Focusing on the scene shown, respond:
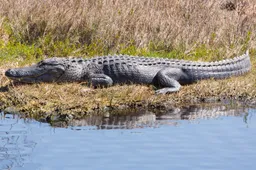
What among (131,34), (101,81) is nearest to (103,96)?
(101,81)

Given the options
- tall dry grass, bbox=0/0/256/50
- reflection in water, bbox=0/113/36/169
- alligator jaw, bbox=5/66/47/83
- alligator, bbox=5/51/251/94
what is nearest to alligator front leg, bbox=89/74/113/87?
alligator, bbox=5/51/251/94

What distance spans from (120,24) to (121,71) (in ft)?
8.33

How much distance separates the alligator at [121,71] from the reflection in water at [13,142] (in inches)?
A: 63.1

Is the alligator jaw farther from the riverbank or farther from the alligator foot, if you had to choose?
the alligator foot

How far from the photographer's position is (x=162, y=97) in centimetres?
940

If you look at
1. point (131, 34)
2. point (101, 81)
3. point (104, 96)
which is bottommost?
point (104, 96)

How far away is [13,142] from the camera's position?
7.28m

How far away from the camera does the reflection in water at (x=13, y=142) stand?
6637mm

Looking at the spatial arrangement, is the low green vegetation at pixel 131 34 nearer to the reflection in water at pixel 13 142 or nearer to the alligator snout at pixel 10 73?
the alligator snout at pixel 10 73

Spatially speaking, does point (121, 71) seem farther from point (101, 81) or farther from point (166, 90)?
point (166, 90)

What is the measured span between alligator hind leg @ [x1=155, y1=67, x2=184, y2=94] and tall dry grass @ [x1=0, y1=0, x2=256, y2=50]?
2.07m

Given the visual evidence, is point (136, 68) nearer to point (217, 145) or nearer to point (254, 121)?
point (254, 121)

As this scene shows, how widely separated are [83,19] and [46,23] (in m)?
0.65

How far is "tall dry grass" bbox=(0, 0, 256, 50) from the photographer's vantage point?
12.2 meters
